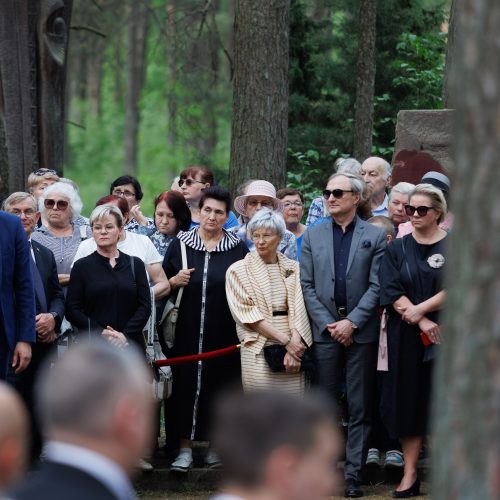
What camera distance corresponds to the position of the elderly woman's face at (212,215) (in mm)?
8547

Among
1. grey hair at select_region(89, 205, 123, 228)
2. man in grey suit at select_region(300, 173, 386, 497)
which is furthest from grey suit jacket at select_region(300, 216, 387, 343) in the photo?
grey hair at select_region(89, 205, 123, 228)

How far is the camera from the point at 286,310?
8273 millimetres

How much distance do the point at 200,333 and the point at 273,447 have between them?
5759mm

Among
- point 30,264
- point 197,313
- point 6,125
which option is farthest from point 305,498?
point 6,125

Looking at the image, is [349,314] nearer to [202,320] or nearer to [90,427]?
[202,320]

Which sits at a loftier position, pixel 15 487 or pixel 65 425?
pixel 65 425

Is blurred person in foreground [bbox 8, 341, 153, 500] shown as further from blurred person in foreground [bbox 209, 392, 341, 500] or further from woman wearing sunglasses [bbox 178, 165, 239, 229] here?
woman wearing sunglasses [bbox 178, 165, 239, 229]

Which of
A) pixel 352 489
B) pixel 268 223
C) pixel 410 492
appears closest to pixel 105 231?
pixel 268 223

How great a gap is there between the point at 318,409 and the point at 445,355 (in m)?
0.42

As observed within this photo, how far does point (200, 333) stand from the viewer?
8531 mm

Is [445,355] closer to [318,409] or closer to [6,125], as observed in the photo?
[318,409]

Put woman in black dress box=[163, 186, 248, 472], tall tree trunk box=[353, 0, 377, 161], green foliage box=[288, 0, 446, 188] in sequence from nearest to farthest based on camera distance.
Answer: woman in black dress box=[163, 186, 248, 472] → tall tree trunk box=[353, 0, 377, 161] → green foliage box=[288, 0, 446, 188]

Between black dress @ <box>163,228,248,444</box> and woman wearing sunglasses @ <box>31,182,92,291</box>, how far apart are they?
28.8 inches

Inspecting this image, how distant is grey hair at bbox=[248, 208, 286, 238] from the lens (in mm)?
8164
